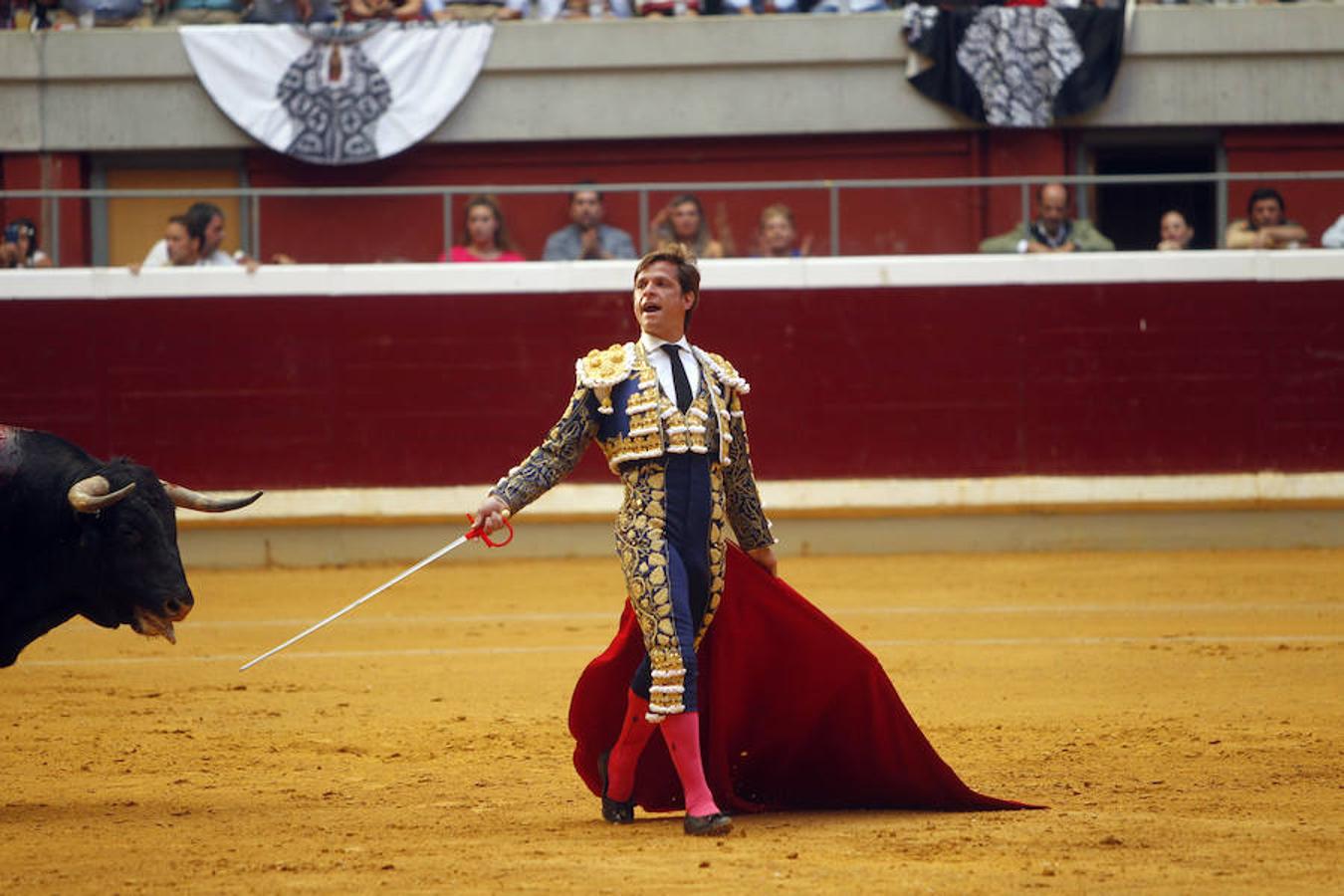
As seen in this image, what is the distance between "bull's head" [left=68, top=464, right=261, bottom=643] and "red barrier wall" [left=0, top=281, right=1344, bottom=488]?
22.5 ft

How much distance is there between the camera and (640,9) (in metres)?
14.0

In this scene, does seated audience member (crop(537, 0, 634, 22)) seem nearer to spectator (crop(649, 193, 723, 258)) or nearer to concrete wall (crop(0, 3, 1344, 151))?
concrete wall (crop(0, 3, 1344, 151))

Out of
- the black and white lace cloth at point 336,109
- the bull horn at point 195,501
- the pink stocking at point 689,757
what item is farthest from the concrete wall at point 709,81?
the pink stocking at point 689,757

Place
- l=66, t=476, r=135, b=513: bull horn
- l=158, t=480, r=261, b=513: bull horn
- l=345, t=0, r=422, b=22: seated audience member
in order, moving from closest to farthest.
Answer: l=66, t=476, r=135, b=513: bull horn
l=158, t=480, r=261, b=513: bull horn
l=345, t=0, r=422, b=22: seated audience member

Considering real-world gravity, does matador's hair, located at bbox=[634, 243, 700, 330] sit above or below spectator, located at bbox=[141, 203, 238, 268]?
below

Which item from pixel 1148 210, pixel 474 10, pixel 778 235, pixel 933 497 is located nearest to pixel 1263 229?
pixel 1148 210

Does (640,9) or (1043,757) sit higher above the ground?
(640,9)

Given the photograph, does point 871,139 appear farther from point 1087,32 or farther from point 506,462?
point 506,462

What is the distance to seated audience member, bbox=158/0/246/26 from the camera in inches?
548

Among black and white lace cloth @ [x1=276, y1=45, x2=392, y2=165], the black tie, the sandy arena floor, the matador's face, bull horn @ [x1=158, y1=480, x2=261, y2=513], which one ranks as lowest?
the sandy arena floor

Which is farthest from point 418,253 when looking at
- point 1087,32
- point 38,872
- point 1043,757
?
point 38,872

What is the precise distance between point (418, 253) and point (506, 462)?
1.37 meters

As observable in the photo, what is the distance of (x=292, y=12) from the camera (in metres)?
13.8

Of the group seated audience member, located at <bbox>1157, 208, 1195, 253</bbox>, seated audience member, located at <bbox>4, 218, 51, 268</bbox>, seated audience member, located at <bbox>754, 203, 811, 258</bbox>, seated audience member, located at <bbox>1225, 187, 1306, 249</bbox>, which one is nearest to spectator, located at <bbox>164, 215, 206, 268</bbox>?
seated audience member, located at <bbox>4, 218, 51, 268</bbox>
